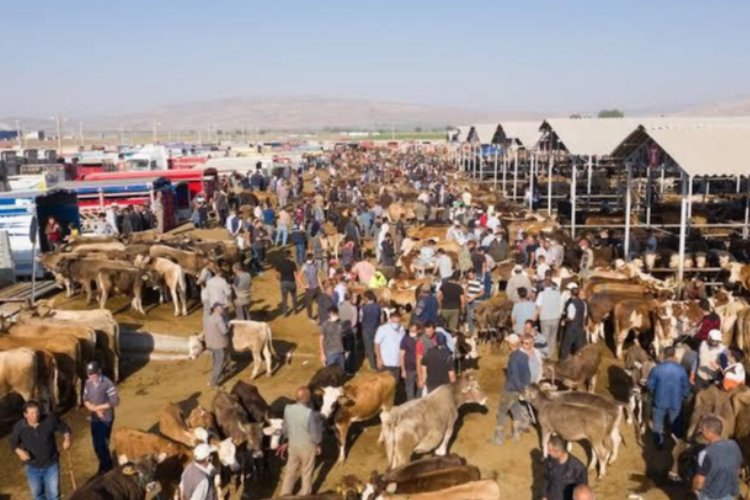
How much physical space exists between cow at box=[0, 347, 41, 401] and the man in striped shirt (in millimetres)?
7961

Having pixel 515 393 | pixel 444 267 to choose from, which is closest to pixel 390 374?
pixel 515 393

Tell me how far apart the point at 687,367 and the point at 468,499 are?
492 cm

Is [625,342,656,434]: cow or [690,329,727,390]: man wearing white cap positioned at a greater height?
[690,329,727,390]: man wearing white cap

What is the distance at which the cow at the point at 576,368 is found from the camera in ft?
35.7

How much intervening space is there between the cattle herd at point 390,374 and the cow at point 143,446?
0.02 m

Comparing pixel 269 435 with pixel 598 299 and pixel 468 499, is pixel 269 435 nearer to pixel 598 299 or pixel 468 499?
pixel 468 499

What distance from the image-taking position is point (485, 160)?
58156 mm

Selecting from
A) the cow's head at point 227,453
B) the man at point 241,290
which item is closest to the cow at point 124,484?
the cow's head at point 227,453

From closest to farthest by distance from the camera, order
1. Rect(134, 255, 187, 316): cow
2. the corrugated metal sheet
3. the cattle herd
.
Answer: the cattle herd < Rect(134, 255, 187, 316): cow < the corrugated metal sheet

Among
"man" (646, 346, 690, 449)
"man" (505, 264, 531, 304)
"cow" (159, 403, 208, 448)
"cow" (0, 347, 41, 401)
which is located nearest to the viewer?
"cow" (159, 403, 208, 448)

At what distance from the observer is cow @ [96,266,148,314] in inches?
628

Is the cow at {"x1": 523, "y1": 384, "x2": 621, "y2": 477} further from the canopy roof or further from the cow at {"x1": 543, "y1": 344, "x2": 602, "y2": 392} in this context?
the canopy roof

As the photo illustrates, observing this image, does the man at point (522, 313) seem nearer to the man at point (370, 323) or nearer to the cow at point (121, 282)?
the man at point (370, 323)

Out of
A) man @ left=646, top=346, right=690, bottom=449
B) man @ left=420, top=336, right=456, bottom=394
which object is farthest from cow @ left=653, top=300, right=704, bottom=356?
man @ left=420, top=336, right=456, bottom=394
